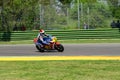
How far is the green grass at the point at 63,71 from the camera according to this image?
30.6 feet

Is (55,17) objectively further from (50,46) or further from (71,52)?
(71,52)

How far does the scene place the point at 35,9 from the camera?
103 feet

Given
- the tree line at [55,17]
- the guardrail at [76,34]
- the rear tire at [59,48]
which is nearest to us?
the rear tire at [59,48]

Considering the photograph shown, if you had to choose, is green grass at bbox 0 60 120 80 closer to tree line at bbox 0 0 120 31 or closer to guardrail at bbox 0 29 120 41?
guardrail at bbox 0 29 120 41

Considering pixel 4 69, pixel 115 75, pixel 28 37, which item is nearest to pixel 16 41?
pixel 28 37

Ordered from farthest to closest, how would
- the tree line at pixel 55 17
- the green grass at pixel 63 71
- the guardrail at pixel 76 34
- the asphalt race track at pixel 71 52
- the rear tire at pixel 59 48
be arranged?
the tree line at pixel 55 17 → the guardrail at pixel 76 34 → the rear tire at pixel 59 48 → the asphalt race track at pixel 71 52 → the green grass at pixel 63 71

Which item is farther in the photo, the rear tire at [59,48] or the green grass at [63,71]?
the rear tire at [59,48]

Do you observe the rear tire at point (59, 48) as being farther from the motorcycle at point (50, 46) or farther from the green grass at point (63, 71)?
the green grass at point (63, 71)

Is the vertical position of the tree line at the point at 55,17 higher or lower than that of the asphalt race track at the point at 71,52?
higher

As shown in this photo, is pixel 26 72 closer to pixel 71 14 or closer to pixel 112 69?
pixel 112 69

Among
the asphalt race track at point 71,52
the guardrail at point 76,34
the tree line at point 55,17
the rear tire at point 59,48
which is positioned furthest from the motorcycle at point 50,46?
the tree line at point 55,17

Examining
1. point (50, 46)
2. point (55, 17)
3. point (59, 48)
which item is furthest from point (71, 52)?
point (55, 17)

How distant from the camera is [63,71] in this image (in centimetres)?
1034

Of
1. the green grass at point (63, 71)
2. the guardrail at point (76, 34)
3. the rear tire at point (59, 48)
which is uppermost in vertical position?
the green grass at point (63, 71)
